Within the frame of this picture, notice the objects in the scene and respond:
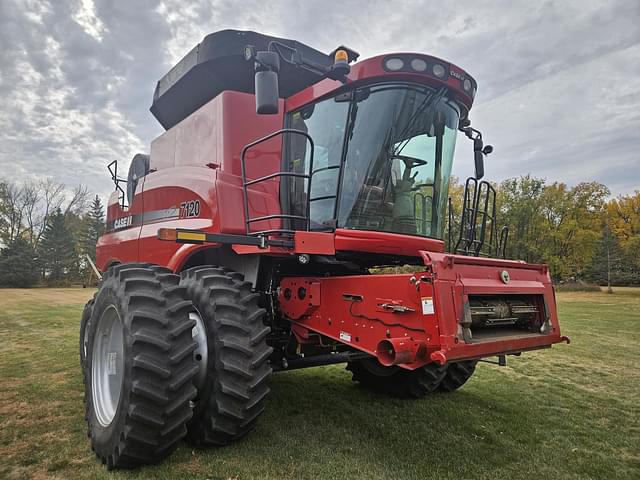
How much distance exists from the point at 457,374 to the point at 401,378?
711 millimetres

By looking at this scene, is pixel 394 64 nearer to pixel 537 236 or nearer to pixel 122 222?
pixel 122 222

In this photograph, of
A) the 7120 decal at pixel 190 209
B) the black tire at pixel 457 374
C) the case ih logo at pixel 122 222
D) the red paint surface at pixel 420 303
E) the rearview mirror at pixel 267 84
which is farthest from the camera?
the case ih logo at pixel 122 222

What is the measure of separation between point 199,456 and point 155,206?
2821 mm

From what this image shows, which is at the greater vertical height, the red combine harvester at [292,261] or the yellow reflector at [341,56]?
the yellow reflector at [341,56]

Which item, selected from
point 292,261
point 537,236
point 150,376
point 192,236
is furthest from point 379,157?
point 537,236

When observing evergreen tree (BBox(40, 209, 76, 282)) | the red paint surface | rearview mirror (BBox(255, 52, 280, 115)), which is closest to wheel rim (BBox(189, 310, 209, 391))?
the red paint surface

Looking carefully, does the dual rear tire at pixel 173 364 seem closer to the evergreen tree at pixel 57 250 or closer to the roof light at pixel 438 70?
the roof light at pixel 438 70

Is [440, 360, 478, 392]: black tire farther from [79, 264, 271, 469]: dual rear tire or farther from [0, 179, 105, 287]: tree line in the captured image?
[0, 179, 105, 287]: tree line

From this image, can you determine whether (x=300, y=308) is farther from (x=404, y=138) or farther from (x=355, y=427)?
(x=404, y=138)

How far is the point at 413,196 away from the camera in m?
4.10

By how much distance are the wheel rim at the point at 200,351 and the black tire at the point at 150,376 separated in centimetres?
22

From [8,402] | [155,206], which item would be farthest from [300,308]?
[8,402]

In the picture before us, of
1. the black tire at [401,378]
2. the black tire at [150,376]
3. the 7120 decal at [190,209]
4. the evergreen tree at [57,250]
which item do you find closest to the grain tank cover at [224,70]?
the 7120 decal at [190,209]

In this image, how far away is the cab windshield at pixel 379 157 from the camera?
3.84 m
